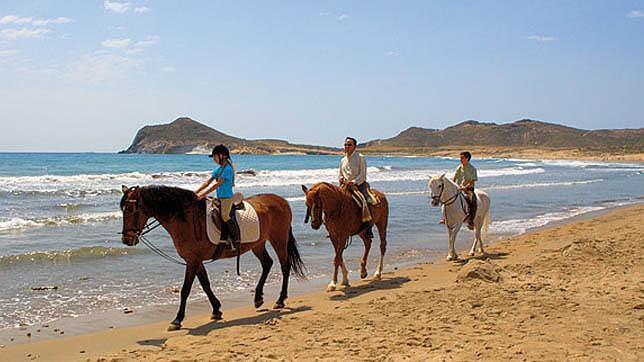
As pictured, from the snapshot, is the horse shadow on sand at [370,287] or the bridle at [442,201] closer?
the horse shadow on sand at [370,287]

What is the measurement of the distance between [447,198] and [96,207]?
48.9 ft

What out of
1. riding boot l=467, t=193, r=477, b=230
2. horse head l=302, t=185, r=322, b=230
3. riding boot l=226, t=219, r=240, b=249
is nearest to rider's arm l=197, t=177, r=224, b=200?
riding boot l=226, t=219, r=240, b=249

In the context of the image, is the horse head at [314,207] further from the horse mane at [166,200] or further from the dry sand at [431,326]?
the horse mane at [166,200]

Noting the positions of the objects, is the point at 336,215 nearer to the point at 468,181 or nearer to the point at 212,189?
the point at 212,189

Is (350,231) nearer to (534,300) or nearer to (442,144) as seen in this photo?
(534,300)

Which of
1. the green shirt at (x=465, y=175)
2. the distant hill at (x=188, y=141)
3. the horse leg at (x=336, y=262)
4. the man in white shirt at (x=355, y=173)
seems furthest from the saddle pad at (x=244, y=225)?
the distant hill at (x=188, y=141)

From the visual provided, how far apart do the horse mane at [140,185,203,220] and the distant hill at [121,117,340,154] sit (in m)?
135

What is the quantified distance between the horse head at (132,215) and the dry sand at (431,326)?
1.11 m

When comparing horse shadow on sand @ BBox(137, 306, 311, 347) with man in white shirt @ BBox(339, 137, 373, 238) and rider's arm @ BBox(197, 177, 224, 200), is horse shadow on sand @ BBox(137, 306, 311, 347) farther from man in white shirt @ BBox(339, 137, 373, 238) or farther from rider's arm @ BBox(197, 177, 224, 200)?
man in white shirt @ BBox(339, 137, 373, 238)

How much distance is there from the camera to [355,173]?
9484 millimetres

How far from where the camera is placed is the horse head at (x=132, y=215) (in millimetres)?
6777

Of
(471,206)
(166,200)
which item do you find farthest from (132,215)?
(471,206)

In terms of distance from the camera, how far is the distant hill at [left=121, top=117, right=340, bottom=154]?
481 feet

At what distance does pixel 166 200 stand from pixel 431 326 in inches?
134
